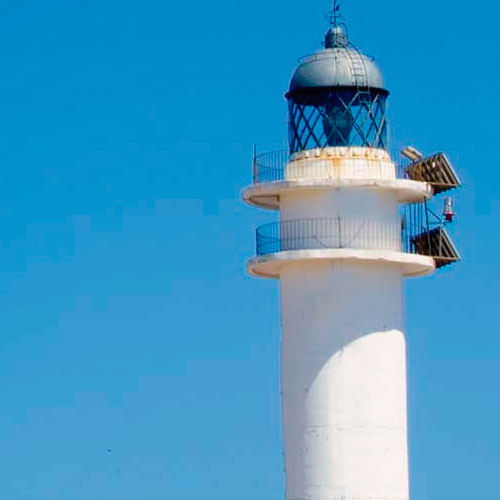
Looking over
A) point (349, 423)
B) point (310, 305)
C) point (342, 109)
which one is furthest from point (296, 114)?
point (349, 423)

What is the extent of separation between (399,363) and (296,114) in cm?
519

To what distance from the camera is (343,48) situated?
3700 cm

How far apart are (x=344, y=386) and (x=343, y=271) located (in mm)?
2156

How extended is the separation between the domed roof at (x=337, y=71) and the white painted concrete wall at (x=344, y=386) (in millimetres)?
3479

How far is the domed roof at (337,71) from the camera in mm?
36438

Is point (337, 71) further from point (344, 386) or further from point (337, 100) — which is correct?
point (344, 386)

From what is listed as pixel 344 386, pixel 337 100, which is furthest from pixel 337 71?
pixel 344 386

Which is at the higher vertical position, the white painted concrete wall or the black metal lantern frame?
the black metal lantern frame

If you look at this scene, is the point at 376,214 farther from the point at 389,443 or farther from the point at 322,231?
the point at 389,443

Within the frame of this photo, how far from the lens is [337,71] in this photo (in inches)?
1435

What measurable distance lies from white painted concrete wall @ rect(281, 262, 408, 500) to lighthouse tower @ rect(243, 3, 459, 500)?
2cm

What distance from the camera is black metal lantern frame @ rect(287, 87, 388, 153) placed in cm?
A: 3659

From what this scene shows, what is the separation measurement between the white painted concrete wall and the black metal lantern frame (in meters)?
2.48

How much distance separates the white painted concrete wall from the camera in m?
35.4
